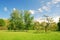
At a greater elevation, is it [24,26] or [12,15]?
[12,15]

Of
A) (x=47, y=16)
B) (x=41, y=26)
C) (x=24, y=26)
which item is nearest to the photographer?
(x=47, y=16)

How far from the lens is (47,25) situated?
40.2m

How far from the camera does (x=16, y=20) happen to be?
54.9 m

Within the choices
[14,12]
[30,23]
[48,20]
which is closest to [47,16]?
[48,20]

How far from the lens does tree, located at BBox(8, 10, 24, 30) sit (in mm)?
54041

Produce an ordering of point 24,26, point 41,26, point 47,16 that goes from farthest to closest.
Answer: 1. point 24,26
2. point 41,26
3. point 47,16

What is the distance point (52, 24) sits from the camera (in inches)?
1556

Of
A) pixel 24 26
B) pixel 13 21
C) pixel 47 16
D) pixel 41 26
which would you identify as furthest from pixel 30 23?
pixel 47 16

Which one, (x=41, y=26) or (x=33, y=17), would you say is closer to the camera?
(x=41, y=26)

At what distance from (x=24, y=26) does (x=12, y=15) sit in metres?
6.88

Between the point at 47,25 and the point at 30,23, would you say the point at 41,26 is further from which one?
the point at 30,23

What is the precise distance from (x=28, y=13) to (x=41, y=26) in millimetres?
16352

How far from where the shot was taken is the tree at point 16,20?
54.0 m

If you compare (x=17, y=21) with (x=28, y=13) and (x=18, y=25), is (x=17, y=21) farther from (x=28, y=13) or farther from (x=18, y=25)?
(x=28, y=13)
